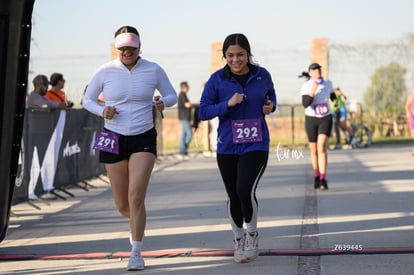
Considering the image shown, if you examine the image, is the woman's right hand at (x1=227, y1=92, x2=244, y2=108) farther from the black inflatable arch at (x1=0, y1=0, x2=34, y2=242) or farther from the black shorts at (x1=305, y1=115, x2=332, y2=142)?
the black shorts at (x1=305, y1=115, x2=332, y2=142)

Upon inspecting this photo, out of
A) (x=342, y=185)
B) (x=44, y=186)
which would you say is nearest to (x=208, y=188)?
(x=342, y=185)

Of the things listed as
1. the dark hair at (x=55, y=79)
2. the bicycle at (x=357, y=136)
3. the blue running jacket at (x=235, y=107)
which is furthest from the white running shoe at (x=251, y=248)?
the bicycle at (x=357, y=136)

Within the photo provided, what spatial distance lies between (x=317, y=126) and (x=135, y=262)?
6563 mm

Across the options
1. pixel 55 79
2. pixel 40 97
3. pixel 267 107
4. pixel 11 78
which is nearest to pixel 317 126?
pixel 40 97

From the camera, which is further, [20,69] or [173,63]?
[173,63]

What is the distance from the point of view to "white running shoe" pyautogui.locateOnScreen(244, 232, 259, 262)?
8.00m

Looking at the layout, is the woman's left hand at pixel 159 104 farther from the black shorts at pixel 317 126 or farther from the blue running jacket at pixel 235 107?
the black shorts at pixel 317 126

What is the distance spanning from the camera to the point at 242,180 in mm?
7953

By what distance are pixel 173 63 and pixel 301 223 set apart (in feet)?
62.9

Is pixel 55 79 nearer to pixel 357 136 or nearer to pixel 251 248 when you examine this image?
pixel 251 248

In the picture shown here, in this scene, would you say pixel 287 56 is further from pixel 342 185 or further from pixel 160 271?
pixel 160 271

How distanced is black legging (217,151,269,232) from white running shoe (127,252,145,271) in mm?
899

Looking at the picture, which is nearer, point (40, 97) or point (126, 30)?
point (126, 30)

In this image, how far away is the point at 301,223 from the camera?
10414mm
